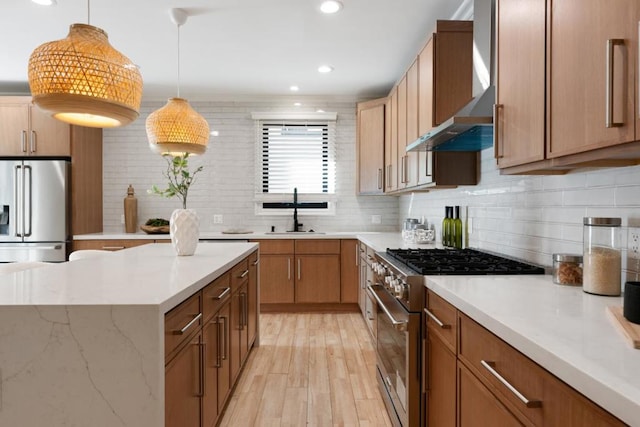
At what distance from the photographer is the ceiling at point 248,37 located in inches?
118

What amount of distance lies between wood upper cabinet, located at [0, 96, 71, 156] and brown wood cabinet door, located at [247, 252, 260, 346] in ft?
9.02

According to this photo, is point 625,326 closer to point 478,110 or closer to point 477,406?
point 477,406

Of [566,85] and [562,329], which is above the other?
[566,85]

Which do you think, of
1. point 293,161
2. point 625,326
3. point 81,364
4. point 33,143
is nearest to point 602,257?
point 625,326

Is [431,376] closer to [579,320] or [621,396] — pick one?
[579,320]

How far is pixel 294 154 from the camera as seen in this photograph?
5.29 metres

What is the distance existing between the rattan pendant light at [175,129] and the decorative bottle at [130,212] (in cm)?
259

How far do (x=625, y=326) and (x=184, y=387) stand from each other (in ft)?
4.63

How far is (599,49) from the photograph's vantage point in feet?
3.70

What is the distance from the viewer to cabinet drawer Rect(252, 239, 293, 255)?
4660 millimetres

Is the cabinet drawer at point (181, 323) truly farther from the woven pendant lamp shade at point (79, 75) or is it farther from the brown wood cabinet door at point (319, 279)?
the brown wood cabinet door at point (319, 279)

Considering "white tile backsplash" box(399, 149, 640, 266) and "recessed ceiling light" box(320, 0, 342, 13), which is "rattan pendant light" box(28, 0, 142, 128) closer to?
"recessed ceiling light" box(320, 0, 342, 13)

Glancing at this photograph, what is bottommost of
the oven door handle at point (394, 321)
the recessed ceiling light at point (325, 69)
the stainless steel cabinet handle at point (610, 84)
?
the oven door handle at point (394, 321)

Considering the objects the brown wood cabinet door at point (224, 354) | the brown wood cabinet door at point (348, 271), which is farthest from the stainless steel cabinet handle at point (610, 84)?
the brown wood cabinet door at point (348, 271)
